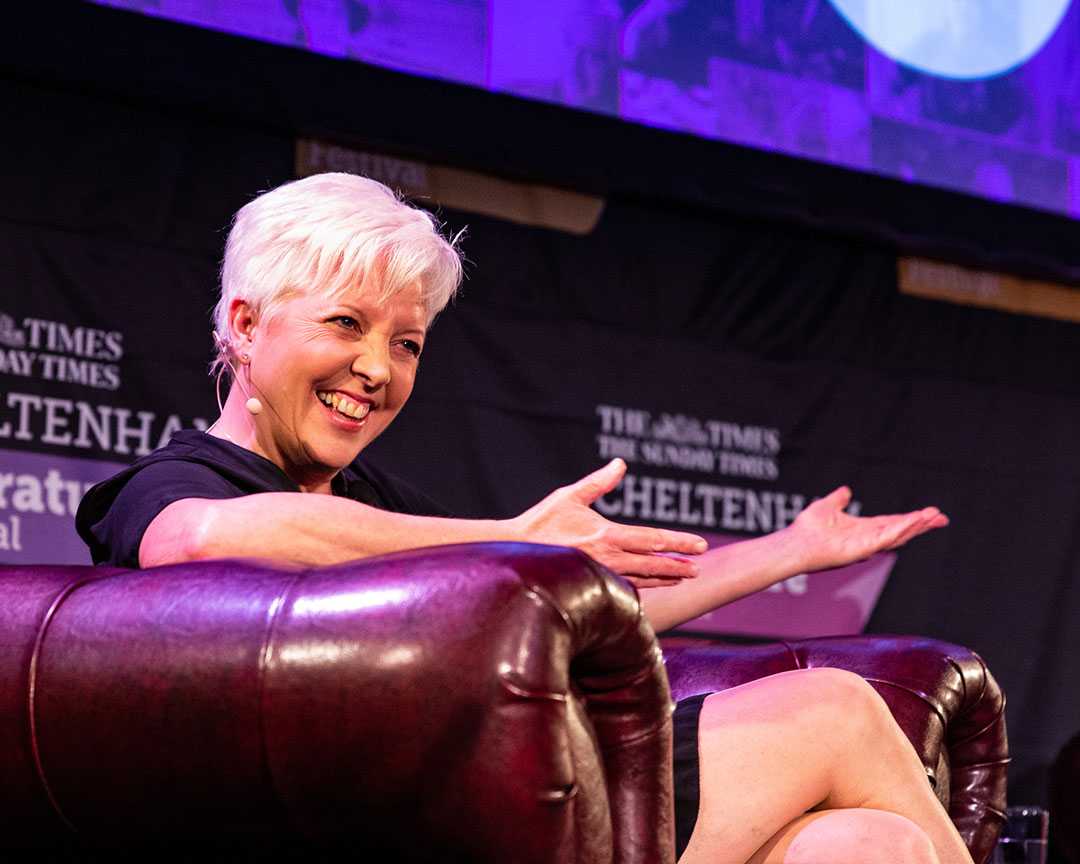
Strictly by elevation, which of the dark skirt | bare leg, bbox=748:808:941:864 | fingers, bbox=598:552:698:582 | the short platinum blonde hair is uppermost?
the short platinum blonde hair

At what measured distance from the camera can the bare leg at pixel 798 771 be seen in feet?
5.30

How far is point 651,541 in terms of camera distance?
1.50 m

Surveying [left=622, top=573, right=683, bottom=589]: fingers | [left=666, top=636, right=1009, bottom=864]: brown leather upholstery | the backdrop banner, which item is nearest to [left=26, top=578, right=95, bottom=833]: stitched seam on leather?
[left=622, top=573, right=683, bottom=589]: fingers

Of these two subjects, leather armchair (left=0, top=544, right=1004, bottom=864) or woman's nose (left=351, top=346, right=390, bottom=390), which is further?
woman's nose (left=351, top=346, right=390, bottom=390)

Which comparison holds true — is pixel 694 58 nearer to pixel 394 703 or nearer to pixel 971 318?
pixel 971 318

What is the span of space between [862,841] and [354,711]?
2.38ft

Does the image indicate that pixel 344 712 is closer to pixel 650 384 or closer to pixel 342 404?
pixel 342 404

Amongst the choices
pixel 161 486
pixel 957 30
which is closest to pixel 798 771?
pixel 161 486

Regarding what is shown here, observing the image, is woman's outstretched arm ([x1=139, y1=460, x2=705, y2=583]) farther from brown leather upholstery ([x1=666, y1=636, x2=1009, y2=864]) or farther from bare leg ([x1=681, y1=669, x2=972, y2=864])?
brown leather upholstery ([x1=666, y1=636, x2=1009, y2=864])

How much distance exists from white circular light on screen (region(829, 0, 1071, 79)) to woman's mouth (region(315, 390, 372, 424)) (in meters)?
2.68

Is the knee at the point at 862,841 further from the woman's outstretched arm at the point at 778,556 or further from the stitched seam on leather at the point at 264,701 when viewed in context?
the stitched seam on leather at the point at 264,701

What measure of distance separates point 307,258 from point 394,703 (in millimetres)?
880

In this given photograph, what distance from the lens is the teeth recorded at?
6.23 feet

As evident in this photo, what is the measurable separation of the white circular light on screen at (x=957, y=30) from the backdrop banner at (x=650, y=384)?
62cm
